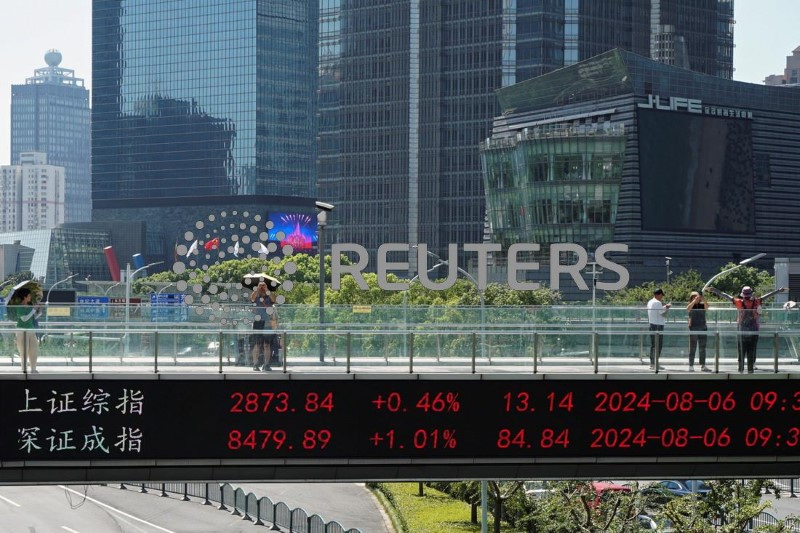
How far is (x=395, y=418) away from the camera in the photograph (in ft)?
91.4

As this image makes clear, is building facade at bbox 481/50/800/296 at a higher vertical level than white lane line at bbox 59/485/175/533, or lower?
higher

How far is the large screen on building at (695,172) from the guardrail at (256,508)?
97585 millimetres

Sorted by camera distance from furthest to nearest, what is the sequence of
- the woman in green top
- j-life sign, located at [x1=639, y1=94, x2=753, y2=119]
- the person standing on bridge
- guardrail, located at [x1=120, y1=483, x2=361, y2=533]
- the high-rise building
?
the high-rise building < j-life sign, located at [x1=639, y1=94, x2=753, y2=119] < guardrail, located at [x1=120, y1=483, x2=361, y2=533] < the person standing on bridge < the woman in green top

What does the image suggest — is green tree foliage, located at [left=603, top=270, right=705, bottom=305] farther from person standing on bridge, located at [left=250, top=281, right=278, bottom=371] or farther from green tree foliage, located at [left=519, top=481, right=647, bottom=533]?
person standing on bridge, located at [left=250, top=281, right=278, bottom=371]

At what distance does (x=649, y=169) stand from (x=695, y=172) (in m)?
6.20

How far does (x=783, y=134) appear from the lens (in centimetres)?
16838

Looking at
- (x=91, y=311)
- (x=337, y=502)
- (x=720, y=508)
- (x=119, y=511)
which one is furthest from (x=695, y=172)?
(x=91, y=311)

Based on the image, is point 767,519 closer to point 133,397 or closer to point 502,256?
point 133,397

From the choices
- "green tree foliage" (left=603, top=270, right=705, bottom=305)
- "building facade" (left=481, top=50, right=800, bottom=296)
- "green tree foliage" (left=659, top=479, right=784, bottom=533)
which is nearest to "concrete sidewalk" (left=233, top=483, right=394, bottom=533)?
"green tree foliage" (left=659, top=479, right=784, bottom=533)

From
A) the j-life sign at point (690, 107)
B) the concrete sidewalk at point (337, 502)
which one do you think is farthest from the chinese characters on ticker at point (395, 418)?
the j-life sign at point (690, 107)

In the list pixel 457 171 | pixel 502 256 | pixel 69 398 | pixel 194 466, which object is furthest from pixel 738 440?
pixel 457 171

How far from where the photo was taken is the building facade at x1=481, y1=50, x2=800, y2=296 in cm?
15588

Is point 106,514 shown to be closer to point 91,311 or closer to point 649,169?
point 91,311

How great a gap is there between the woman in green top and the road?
27982 mm
